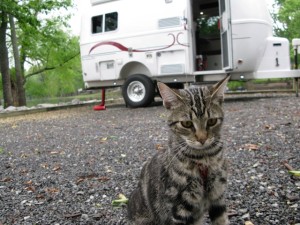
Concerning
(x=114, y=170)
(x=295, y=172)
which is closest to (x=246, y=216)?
(x=295, y=172)

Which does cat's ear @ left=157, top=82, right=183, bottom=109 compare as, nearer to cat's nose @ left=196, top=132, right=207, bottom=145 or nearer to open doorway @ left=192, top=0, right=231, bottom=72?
cat's nose @ left=196, top=132, right=207, bottom=145

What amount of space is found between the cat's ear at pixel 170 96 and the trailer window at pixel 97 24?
35.3 ft

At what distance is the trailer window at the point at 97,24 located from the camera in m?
12.9

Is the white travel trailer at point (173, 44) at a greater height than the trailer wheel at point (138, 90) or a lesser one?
greater

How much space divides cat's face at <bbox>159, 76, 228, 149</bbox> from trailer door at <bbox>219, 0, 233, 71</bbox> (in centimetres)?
811

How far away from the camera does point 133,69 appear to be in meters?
12.7

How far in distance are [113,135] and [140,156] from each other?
6.98 feet

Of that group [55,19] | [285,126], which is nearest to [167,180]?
[285,126]

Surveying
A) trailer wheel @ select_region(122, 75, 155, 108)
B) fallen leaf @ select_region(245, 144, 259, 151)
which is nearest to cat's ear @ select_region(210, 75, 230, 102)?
fallen leaf @ select_region(245, 144, 259, 151)

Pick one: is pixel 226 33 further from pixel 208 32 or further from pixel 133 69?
pixel 133 69

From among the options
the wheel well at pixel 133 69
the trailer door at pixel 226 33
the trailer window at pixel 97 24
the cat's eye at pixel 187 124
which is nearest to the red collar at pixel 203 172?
the cat's eye at pixel 187 124

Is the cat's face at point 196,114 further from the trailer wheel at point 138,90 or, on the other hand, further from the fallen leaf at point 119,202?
the trailer wheel at point 138,90

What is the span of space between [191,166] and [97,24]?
1141cm

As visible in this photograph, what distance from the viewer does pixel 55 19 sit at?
24.9 metres
